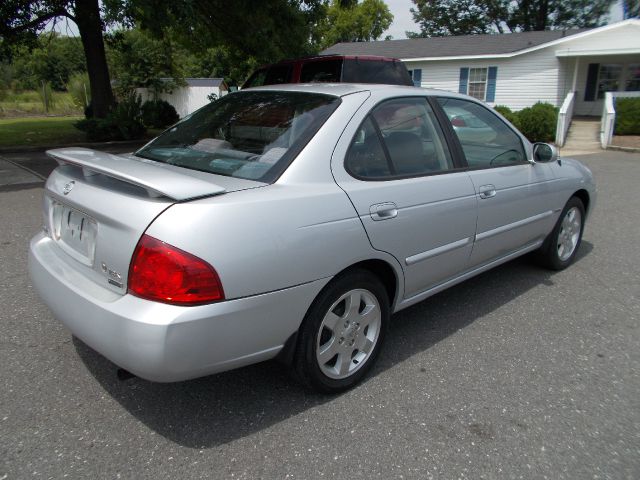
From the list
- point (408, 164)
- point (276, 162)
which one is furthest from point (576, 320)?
point (276, 162)

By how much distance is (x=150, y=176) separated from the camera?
7.58ft

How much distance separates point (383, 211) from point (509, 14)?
46.0 meters

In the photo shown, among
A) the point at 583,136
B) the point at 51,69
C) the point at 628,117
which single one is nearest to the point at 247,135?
the point at 583,136

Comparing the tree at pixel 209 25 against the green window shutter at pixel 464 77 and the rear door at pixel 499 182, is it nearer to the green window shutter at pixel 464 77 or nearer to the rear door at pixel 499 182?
the rear door at pixel 499 182

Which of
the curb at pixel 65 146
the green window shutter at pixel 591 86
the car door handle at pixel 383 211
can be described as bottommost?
the curb at pixel 65 146

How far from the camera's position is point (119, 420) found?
252 centimetres

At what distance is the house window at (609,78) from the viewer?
21.5 m

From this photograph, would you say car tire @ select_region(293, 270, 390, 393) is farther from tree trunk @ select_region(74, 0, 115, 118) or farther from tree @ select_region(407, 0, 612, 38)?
tree @ select_region(407, 0, 612, 38)

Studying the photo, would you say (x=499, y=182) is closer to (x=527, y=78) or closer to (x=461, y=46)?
(x=527, y=78)

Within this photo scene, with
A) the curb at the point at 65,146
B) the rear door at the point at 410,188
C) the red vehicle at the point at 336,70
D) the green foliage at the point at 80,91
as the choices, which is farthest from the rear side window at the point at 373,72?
the green foliage at the point at 80,91

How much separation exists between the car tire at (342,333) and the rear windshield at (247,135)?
68 cm

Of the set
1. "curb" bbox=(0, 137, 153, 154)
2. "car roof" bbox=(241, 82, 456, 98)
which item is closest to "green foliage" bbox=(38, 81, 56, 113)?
"curb" bbox=(0, 137, 153, 154)

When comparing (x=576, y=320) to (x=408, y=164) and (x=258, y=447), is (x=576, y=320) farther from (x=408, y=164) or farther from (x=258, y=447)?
(x=258, y=447)

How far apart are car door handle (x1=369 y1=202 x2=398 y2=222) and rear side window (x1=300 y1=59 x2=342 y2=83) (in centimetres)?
642
